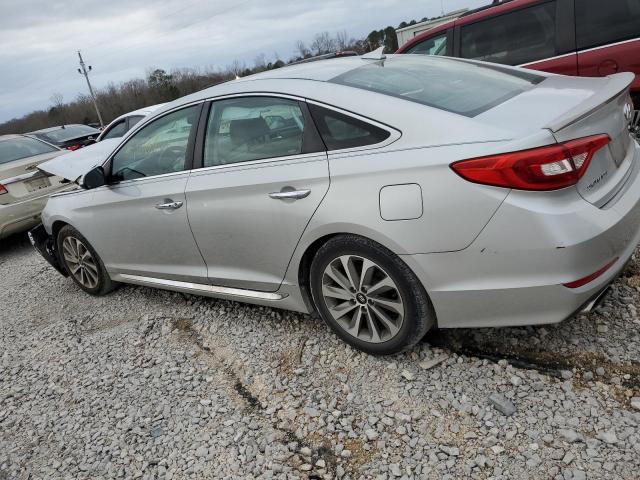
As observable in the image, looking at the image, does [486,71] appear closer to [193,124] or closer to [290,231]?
[290,231]

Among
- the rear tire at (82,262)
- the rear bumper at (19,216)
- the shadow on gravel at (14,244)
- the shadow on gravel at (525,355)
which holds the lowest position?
the shadow on gravel at (525,355)

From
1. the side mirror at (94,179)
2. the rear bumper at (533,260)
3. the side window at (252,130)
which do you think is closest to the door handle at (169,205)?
the side window at (252,130)

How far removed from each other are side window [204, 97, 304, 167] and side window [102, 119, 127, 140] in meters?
6.19

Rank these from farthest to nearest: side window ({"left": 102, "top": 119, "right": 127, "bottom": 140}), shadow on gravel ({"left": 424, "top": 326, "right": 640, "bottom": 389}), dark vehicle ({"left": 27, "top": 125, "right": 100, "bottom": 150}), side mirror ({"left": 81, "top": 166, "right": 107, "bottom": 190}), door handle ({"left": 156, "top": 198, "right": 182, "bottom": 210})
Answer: dark vehicle ({"left": 27, "top": 125, "right": 100, "bottom": 150}) → side window ({"left": 102, "top": 119, "right": 127, "bottom": 140}) → side mirror ({"left": 81, "top": 166, "right": 107, "bottom": 190}) → door handle ({"left": 156, "top": 198, "right": 182, "bottom": 210}) → shadow on gravel ({"left": 424, "top": 326, "right": 640, "bottom": 389})

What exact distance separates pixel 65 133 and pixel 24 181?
7.10m

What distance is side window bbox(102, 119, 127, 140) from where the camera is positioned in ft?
28.8

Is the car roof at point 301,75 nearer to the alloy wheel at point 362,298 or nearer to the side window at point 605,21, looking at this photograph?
the alloy wheel at point 362,298

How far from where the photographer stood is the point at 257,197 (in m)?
2.87

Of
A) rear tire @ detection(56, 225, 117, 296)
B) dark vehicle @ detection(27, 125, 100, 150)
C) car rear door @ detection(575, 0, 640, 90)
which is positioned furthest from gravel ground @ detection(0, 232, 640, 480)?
dark vehicle @ detection(27, 125, 100, 150)

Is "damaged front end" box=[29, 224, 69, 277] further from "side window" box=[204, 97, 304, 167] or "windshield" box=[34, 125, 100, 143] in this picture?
"windshield" box=[34, 125, 100, 143]

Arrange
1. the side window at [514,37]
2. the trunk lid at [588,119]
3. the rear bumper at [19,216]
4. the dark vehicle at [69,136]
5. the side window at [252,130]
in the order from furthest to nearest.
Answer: the dark vehicle at [69,136] < the rear bumper at [19,216] < the side window at [514,37] < the side window at [252,130] < the trunk lid at [588,119]

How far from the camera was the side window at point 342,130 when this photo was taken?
2486 mm

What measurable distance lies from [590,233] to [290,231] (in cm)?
145

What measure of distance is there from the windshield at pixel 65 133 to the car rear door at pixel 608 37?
11.1 metres
